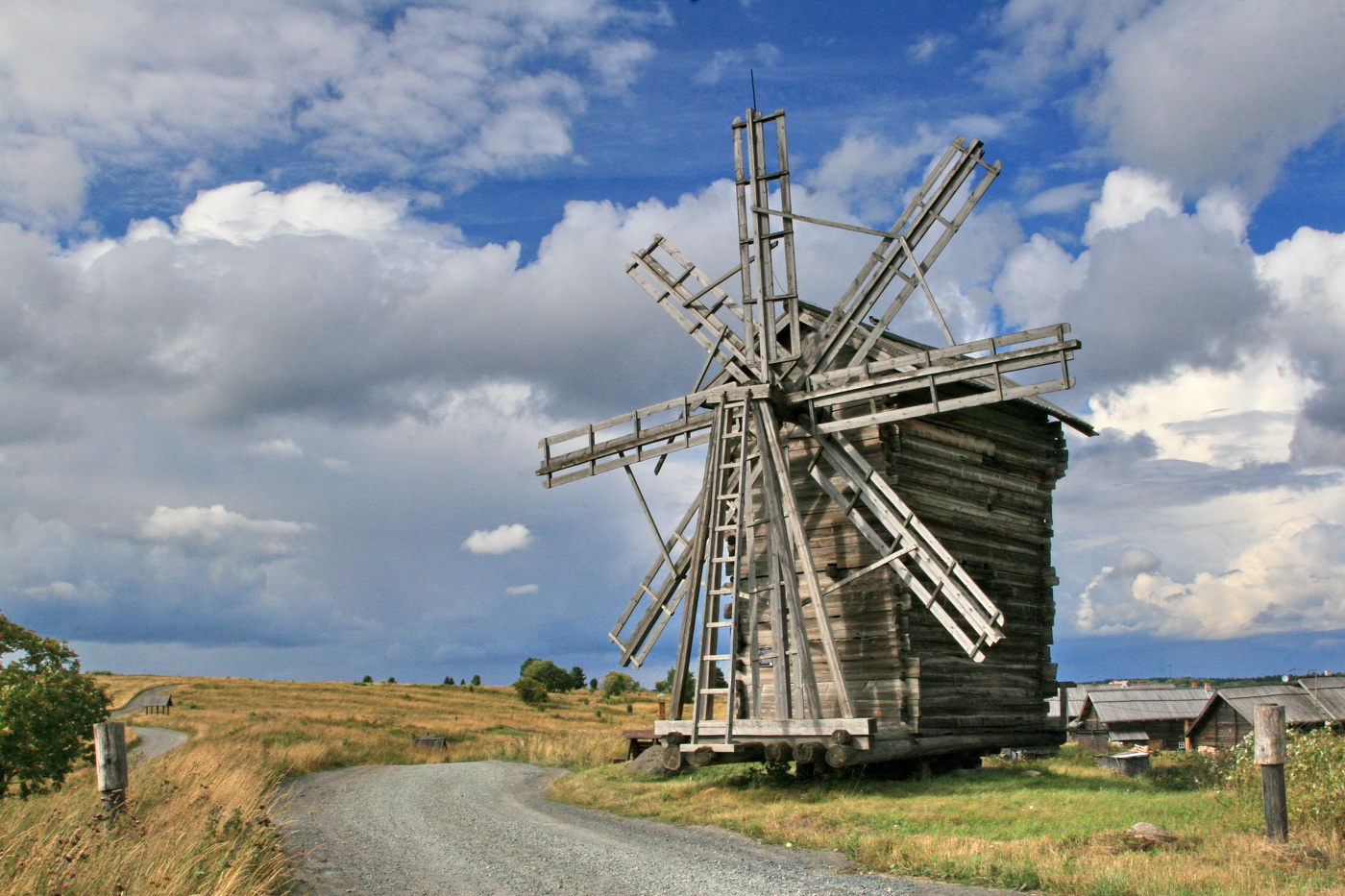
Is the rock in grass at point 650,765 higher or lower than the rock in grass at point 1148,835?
lower

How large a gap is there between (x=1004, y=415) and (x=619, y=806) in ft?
36.8

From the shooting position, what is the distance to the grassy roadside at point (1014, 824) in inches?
353

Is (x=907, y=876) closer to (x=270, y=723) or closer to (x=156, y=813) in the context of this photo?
(x=156, y=813)

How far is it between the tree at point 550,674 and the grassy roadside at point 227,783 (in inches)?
705

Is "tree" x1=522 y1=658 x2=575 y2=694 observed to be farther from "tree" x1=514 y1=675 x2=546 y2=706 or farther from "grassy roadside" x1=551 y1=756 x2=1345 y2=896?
"grassy roadside" x1=551 y1=756 x2=1345 y2=896

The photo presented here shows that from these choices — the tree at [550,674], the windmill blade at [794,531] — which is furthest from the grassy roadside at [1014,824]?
the tree at [550,674]

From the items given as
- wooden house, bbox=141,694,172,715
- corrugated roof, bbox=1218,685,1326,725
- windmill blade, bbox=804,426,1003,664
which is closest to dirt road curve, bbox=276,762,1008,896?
windmill blade, bbox=804,426,1003,664

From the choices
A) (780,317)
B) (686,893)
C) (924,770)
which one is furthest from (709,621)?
(686,893)

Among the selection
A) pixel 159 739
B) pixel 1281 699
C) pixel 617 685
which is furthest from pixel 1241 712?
pixel 617 685

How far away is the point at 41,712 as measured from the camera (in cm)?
1222

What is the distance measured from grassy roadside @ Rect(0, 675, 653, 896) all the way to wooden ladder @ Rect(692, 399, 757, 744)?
21.5 ft

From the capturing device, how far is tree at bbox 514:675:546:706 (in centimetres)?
5900

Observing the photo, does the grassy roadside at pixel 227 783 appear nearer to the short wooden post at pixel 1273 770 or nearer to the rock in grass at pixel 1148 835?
the rock in grass at pixel 1148 835

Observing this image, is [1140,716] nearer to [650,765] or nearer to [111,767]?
[650,765]
